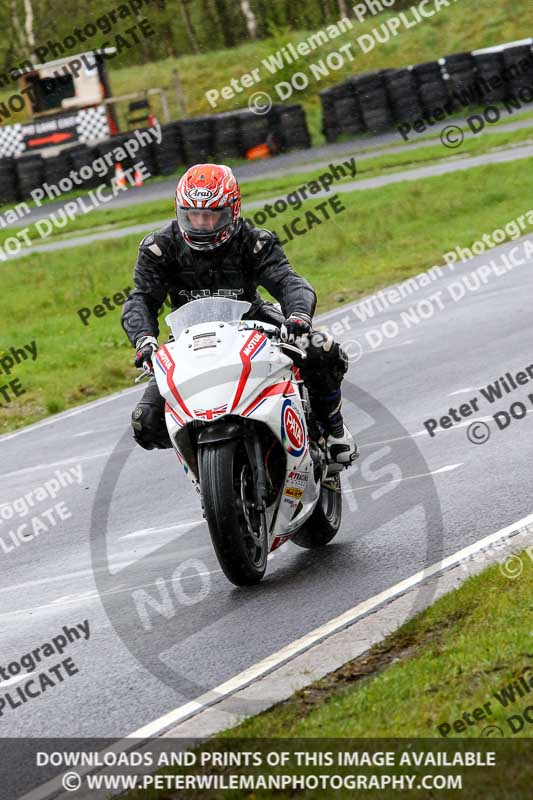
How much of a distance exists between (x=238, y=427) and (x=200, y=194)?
1368mm

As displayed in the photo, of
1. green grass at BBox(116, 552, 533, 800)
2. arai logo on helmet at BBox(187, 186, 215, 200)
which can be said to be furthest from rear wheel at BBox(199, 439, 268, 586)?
arai logo on helmet at BBox(187, 186, 215, 200)

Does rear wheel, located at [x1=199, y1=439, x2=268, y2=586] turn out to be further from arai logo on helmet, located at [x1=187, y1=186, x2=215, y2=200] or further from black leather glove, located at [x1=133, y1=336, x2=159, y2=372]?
arai logo on helmet, located at [x1=187, y1=186, x2=215, y2=200]

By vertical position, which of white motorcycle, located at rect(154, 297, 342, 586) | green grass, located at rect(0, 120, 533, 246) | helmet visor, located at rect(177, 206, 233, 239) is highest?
helmet visor, located at rect(177, 206, 233, 239)

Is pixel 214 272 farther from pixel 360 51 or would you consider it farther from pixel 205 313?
pixel 360 51

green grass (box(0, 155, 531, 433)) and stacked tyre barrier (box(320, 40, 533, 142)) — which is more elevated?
green grass (box(0, 155, 531, 433))

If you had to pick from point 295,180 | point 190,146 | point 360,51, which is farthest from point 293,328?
point 360,51

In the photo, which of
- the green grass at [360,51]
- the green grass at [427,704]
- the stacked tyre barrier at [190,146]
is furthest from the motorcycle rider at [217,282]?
the green grass at [360,51]

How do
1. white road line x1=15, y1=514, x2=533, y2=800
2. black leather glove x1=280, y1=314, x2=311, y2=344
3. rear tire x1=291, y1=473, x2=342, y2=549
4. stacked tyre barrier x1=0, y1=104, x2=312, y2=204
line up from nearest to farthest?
white road line x1=15, y1=514, x2=533, y2=800 < black leather glove x1=280, y1=314, x2=311, y2=344 < rear tire x1=291, y1=473, x2=342, y2=549 < stacked tyre barrier x1=0, y1=104, x2=312, y2=204

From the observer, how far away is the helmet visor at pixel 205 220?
6.75 metres

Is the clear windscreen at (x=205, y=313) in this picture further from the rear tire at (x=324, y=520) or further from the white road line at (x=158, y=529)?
the white road line at (x=158, y=529)

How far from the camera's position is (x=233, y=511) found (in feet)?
19.6

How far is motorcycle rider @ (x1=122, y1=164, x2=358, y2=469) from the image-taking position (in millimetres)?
6785

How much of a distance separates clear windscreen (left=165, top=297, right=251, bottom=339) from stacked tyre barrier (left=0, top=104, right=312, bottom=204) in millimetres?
28324

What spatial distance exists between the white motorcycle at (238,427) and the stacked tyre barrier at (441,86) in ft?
92.3
